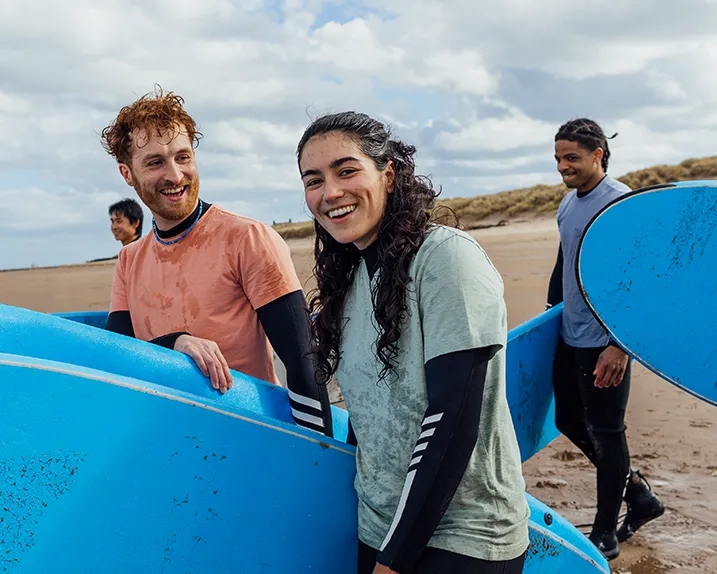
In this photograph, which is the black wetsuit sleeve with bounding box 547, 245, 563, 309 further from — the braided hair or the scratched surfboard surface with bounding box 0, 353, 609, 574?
the scratched surfboard surface with bounding box 0, 353, 609, 574

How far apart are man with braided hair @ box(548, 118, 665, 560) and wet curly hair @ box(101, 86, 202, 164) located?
67.4 inches

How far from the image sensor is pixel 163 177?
2119 mm

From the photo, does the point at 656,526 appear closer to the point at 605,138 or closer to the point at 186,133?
the point at 605,138

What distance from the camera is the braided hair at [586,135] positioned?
318cm

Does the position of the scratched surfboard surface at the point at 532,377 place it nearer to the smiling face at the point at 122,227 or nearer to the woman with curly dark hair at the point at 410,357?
the woman with curly dark hair at the point at 410,357

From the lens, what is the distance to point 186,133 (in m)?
2.19

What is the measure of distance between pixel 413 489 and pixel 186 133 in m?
1.36

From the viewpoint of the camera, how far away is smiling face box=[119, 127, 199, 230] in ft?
6.93

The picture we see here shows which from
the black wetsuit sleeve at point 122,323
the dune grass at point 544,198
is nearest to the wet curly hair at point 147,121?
the black wetsuit sleeve at point 122,323

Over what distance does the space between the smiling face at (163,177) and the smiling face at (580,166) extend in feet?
5.67

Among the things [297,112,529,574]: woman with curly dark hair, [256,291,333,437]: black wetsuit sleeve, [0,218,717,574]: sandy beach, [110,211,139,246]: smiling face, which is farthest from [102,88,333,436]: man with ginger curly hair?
[110,211,139,246]: smiling face

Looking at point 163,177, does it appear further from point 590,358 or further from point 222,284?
point 590,358

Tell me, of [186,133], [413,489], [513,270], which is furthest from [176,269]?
[513,270]

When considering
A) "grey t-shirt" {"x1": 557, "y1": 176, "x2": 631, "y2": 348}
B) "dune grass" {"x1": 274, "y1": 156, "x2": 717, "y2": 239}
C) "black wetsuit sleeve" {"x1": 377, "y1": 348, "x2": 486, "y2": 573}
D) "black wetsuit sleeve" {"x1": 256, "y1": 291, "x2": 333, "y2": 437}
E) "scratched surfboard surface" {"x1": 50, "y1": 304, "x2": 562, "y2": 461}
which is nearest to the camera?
"black wetsuit sleeve" {"x1": 377, "y1": 348, "x2": 486, "y2": 573}
